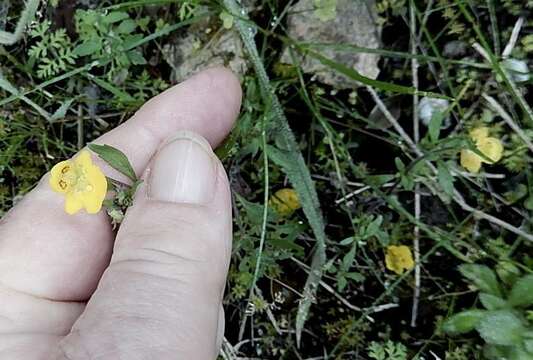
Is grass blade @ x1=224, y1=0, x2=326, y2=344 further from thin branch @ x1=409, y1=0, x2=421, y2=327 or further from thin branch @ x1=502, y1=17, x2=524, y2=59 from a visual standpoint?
thin branch @ x1=502, y1=17, x2=524, y2=59

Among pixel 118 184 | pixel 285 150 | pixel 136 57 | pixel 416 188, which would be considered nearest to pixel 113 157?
pixel 118 184

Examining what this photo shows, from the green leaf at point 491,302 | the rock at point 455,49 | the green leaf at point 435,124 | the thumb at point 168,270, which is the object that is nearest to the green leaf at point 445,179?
the green leaf at point 435,124

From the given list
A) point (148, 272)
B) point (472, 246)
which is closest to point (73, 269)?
point (148, 272)

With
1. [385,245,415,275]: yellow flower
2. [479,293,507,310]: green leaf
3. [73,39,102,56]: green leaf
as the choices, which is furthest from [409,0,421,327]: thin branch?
[73,39,102,56]: green leaf

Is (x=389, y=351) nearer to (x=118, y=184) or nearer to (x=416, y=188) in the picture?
(x=416, y=188)

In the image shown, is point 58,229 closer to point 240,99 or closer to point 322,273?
point 240,99

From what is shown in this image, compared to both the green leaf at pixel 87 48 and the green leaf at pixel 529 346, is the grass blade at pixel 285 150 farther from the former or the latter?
the green leaf at pixel 529 346

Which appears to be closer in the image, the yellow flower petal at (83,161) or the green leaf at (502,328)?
the yellow flower petal at (83,161)
